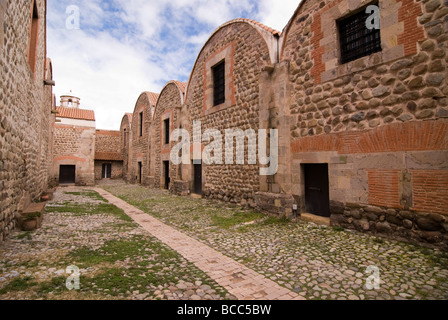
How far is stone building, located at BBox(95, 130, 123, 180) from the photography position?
24487 millimetres

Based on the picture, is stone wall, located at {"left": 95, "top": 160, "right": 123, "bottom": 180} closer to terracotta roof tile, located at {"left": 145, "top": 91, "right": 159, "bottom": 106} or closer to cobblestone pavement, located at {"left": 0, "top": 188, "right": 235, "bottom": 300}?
terracotta roof tile, located at {"left": 145, "top": 91, "right": 159, "bottom": 106}

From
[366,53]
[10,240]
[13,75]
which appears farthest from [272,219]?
[13,75]

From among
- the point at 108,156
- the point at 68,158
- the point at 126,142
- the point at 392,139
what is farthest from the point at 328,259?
the point at 108,156

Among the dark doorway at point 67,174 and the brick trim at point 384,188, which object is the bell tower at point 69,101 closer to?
the dark doorway at point 67,174

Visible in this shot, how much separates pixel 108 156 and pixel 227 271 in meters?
24.2

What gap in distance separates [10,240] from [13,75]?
10.1ft

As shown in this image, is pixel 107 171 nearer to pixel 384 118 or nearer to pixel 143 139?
pixel 143 139

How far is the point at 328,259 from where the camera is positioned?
3.63 meters

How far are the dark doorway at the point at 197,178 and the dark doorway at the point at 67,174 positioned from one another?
40.4ft

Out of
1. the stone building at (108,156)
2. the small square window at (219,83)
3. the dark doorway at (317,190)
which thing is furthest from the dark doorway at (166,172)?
the stone building at (108,156)

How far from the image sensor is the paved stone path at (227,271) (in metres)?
2.71

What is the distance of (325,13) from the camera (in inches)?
222

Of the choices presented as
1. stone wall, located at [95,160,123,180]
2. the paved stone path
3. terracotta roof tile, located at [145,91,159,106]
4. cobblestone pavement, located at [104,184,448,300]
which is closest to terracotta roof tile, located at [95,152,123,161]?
stone wall, located at [95,160,123,180]

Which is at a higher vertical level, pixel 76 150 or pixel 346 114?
pixel 76 150
